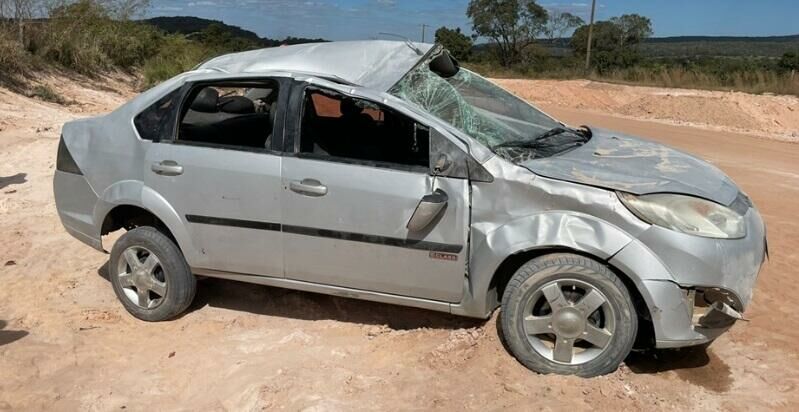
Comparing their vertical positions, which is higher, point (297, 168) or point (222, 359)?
point (297, 168)

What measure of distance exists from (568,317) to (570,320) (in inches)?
0.7

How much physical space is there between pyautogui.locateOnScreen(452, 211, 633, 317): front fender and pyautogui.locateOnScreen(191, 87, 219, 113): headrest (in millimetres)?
2022

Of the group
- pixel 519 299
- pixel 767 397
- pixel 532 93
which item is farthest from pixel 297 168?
pixel 532 93

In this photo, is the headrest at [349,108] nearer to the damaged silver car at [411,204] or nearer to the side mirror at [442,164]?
the damaged silver car at [411,204]

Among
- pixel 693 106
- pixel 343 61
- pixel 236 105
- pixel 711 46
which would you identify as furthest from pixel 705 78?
pixel 711 46

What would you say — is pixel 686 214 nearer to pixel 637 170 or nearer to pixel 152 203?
pixel 637 170

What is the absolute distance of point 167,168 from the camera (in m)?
4.62

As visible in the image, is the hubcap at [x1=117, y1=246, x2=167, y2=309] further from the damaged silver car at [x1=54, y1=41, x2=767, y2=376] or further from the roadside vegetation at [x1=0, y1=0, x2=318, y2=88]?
the roadside vegetation at [x1=0, y1=0, x2=318, y2=88]

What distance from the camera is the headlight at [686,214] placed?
3664 millimetres

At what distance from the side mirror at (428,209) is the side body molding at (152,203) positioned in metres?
1.61

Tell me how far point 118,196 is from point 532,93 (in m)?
28.7

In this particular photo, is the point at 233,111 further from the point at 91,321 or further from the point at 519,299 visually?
the point at 519,299

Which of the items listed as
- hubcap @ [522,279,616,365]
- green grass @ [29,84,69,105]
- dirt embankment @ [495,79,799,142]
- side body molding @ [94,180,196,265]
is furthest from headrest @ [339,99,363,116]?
dirt embankment @ [495,79,799,142]

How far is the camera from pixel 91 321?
201 inches
